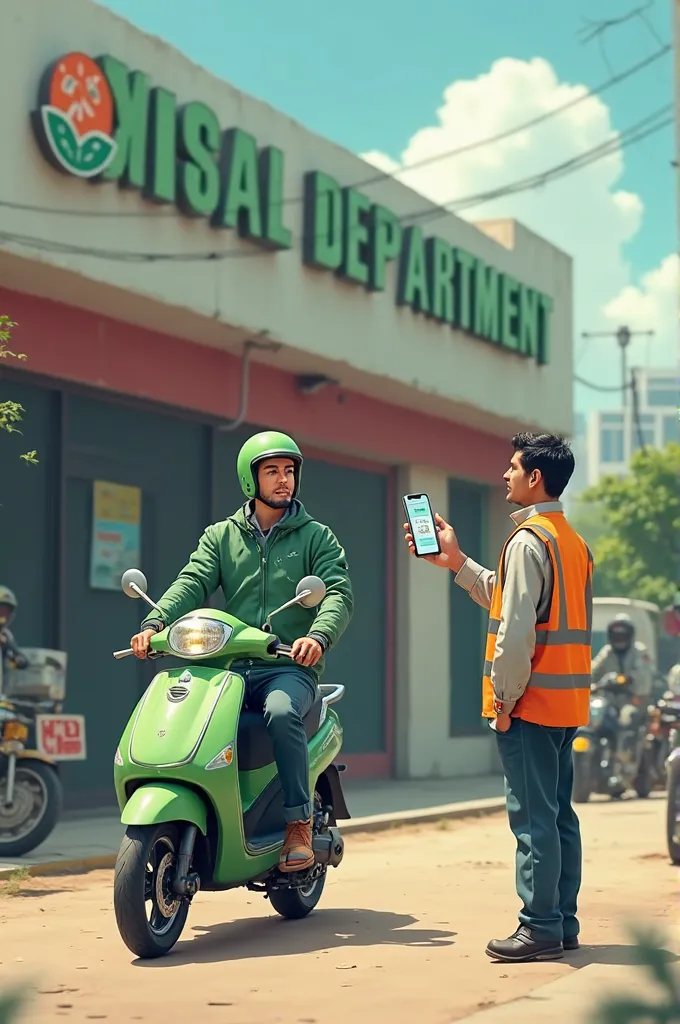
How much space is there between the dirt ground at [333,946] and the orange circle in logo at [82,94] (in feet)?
18.9

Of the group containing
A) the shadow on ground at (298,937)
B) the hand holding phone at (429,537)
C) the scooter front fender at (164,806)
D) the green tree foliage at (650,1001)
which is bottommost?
the shadow on ground at (298,937)

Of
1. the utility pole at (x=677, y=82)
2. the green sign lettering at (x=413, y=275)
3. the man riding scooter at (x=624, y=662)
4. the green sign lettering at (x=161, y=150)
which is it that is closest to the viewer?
the utility pole at (x=677, y=82)

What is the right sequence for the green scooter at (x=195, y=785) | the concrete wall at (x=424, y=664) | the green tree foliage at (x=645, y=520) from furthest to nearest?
the green tree foliage at (x=645, y=520) → the concrete wall at (x=424, y=664) → the green scooter at (x=195, y=785)

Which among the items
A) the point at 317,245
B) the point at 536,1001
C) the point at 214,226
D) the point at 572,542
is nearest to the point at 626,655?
the point at 317,245

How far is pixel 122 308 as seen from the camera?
13.7 metres

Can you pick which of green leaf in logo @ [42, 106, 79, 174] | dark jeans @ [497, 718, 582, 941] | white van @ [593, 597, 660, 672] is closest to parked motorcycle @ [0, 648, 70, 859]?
green leaf in logo @ [42, 106, 79, 174]

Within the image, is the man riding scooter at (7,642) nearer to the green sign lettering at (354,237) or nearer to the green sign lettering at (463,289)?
the green sign lettering at (354,237)

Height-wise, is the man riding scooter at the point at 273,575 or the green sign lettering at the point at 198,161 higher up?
the green sign lettering at the point at 198,161

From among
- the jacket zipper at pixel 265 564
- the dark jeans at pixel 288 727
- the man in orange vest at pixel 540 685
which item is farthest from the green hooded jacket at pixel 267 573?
the man in orange vest at pixel 540 685

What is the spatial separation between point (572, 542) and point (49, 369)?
7629mm

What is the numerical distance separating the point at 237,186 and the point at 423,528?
8.77 m

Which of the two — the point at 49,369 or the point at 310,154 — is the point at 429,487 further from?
the point at 49,369

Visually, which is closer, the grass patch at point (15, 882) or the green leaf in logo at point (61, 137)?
the grass patch at point (15, 882)

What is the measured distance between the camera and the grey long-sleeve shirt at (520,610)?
6.00 meters
